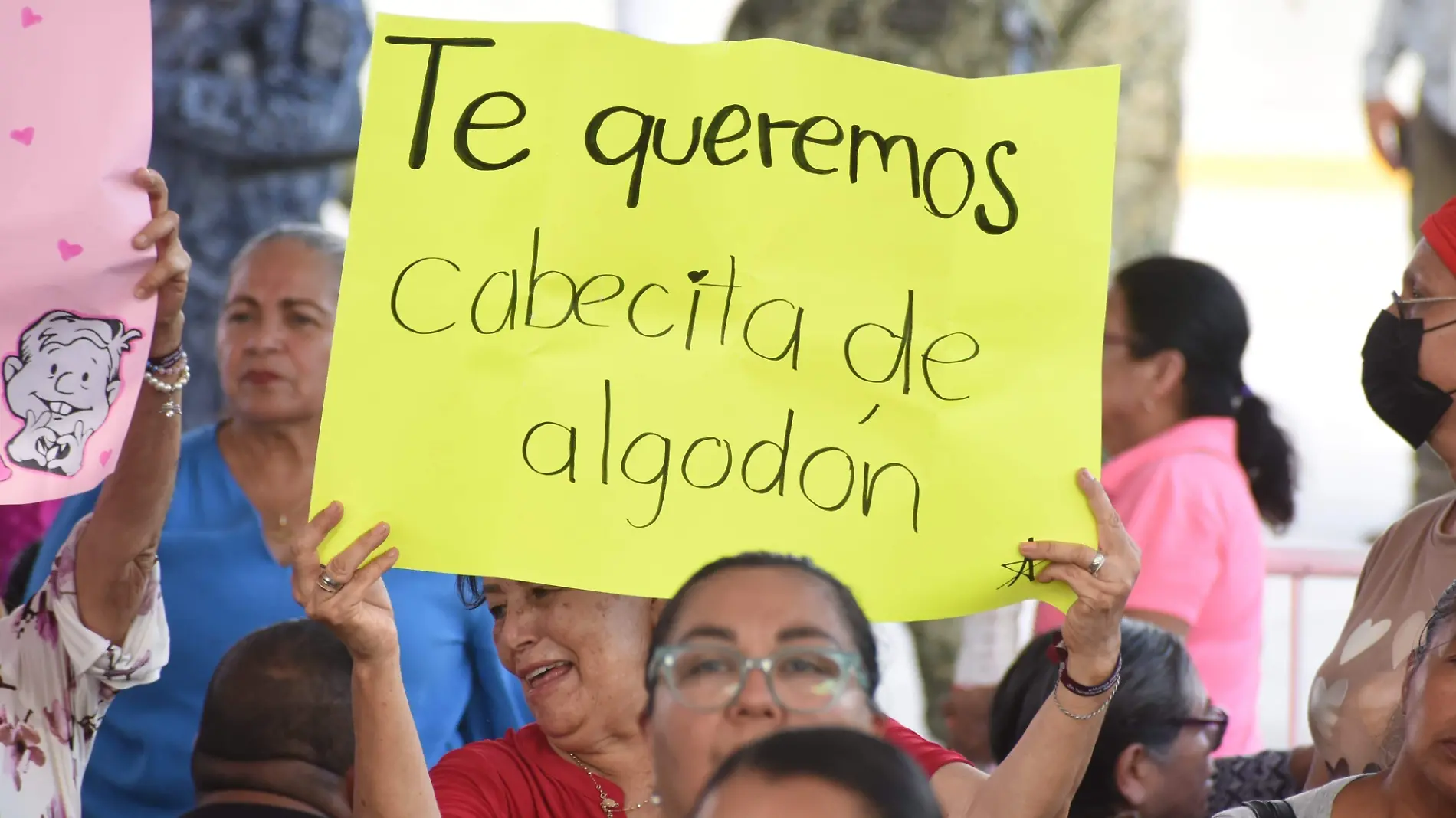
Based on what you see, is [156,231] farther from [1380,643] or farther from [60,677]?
[1380,643]

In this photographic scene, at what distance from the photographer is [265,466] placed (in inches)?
124

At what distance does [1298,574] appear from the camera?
5.16 metres

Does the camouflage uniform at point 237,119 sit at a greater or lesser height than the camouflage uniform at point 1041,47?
Result: lesser

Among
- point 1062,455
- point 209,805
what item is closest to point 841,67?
point 1062,455

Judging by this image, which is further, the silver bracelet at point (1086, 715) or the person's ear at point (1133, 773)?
the person's ear at point (1133, 773)

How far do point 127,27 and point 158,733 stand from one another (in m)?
1.29

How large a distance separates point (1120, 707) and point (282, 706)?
1290 mm

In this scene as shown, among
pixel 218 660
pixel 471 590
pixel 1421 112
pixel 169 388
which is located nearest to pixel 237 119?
pixel 218 660

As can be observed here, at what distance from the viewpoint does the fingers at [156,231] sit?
2127mm

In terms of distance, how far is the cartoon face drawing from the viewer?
2117mm

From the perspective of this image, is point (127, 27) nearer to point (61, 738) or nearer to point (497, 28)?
point (497, 28)

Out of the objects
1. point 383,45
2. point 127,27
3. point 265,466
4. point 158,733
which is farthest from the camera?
point 265,466

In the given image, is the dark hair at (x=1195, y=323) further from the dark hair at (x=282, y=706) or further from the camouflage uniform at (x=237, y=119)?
the camouflage uniform at (x=237, y=119)

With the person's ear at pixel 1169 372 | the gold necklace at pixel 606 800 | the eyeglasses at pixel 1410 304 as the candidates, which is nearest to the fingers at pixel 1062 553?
the gold necklace at pixel 606 800
